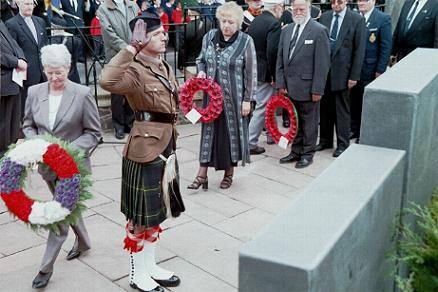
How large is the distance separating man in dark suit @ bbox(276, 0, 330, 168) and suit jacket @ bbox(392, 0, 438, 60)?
192 cm

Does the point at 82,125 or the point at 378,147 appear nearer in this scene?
the point at 378,147

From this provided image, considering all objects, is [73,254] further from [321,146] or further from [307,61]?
[321,146]

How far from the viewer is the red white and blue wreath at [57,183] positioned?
4.08 meters

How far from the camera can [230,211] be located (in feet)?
19.4

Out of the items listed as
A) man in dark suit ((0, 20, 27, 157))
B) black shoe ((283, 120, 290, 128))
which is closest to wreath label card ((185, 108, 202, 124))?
man in dark suit ((0, 20, 27, 157))

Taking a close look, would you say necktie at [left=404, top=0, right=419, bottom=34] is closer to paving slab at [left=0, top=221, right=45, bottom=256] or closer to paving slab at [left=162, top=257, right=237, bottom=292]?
A: paving slab at [left=162, top=257, right=237, bottom=292]

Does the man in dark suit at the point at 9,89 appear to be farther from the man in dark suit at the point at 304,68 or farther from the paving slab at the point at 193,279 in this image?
the paving slab at the point at 193,279

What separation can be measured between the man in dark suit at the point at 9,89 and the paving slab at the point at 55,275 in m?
2.65

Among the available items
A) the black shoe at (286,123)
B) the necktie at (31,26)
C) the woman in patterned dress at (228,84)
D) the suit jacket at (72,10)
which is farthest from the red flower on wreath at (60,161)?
the suit jacket at (72,10)

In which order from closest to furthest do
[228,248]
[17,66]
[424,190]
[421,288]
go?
[421,288] → [424,190] → [228,248] → [17,66]

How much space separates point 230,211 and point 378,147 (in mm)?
3155

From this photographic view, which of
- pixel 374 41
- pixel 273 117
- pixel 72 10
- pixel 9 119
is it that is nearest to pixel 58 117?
pixel 9 119

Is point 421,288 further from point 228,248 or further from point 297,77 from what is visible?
point 297,77

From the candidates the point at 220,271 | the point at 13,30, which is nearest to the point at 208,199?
the point at 220,271
